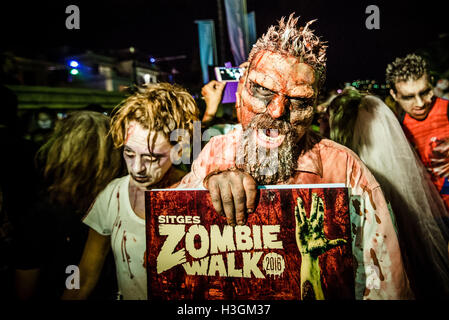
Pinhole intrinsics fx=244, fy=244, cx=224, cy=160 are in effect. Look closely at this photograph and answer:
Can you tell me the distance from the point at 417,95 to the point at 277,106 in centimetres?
150

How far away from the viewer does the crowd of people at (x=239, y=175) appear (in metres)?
1.05

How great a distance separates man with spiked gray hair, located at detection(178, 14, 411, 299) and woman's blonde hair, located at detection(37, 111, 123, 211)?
2.28 ft

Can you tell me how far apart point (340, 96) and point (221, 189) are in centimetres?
102

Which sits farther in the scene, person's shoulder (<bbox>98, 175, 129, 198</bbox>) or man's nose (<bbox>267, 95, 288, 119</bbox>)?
person's shoulder (<bbox>98, 175, 129, 198</bbox>)

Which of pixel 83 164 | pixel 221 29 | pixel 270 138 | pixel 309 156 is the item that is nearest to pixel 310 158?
pixel 309 156

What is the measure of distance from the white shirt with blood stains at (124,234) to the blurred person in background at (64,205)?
102mm

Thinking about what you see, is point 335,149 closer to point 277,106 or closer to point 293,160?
point 293,160

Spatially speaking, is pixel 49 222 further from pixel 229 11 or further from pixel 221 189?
pixel 229 11

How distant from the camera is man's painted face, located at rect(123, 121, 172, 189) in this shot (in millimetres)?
1195

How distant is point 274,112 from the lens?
3.31ft

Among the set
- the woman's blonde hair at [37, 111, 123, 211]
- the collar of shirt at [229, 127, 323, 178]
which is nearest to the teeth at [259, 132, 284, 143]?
the collar of shirt at [229, 127, 323, 178]

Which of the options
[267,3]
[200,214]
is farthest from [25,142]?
[267,3]

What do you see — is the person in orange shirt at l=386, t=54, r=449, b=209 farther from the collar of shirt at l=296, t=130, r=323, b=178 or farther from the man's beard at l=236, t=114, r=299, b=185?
the man's beard at l=236, t=114, r=299, b=185

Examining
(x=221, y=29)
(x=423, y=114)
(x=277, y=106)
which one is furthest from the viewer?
(x=423, y=114)
